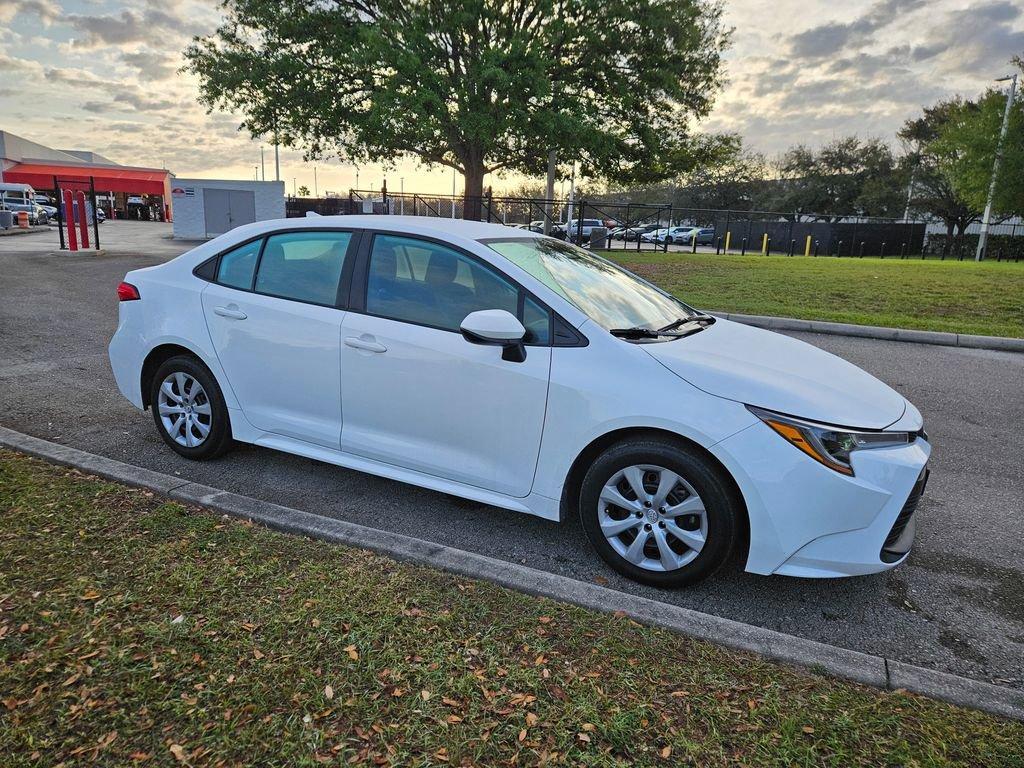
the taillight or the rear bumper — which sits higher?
the taillight

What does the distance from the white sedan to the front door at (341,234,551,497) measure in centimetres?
1

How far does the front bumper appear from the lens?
9.45 feet

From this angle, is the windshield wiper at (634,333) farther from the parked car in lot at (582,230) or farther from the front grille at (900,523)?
the parked car in lot at (582,230)

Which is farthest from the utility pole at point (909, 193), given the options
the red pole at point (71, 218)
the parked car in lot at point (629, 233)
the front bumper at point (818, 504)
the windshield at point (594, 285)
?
the front bumper at point (818, 504)

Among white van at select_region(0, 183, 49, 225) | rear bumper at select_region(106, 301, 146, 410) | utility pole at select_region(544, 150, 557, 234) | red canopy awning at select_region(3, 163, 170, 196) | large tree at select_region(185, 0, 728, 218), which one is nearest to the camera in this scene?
rear bumper at select_region(106, 301, 146, 410)

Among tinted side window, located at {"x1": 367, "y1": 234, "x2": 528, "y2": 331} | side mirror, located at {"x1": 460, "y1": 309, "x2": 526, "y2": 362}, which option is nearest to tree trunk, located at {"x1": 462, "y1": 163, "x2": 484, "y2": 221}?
tinted side window, located at {"x1": 367, "y1": 234, "x2": 528, "y2": 331}

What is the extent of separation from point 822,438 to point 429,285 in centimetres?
207

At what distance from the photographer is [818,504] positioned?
288 cm

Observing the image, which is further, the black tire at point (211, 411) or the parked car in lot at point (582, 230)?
the parked car in lot at point (582, 230)

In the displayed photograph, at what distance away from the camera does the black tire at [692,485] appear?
Answer: 3004mm

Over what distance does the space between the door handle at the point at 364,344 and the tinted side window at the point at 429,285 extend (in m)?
0.18

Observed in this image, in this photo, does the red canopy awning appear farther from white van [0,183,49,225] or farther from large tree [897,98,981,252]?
large tree [897,98,981,252]

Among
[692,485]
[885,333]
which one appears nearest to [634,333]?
[692,485]

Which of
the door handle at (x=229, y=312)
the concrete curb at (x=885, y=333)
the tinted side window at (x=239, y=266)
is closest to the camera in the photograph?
the door handle at (x=229, y=312)
